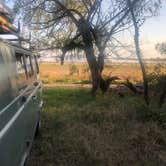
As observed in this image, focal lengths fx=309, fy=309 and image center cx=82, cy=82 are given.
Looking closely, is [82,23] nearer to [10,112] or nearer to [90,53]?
[90,53]

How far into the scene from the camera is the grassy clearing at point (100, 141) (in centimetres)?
505

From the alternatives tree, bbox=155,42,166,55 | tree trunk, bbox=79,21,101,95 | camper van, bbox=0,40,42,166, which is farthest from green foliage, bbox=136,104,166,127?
tree trunk, bbox=79,21,101,95

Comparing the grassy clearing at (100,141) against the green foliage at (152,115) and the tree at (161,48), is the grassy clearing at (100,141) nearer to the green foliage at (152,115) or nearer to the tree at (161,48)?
the green foliage at (152,115)

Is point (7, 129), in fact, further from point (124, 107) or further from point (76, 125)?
point (124, 107)

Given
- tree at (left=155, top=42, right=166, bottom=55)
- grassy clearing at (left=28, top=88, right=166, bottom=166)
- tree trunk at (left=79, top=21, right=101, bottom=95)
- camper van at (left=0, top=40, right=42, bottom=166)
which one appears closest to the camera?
camper van at (left=0, top=40, right=42, bottom=166)

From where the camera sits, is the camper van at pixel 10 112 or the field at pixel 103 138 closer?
the camper van at pixel 10 112

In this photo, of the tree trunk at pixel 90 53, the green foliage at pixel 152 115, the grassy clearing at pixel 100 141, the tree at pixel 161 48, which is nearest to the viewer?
the grassy clearing at pixel 100 141

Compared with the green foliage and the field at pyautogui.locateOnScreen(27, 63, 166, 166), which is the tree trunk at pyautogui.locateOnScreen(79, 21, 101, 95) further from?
the green foliage

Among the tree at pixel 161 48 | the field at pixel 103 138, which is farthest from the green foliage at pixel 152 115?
the tree at pixel 161 48

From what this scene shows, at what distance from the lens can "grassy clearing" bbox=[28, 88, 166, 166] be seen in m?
5.05

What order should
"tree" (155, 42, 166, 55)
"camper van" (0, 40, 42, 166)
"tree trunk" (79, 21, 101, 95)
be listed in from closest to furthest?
"camper van" (0, 40, 42, 166) < "tree" (155, 42, 166, 55) < "tree trunk" (79, 21, 101, 95)

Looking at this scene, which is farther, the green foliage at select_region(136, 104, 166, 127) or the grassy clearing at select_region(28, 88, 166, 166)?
the green foliage at select_region(136, 104, 166, 127)

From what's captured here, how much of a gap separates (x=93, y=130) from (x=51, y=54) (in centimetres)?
1095

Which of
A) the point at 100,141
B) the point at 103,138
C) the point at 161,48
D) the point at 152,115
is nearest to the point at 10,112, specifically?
the point at 100,141
